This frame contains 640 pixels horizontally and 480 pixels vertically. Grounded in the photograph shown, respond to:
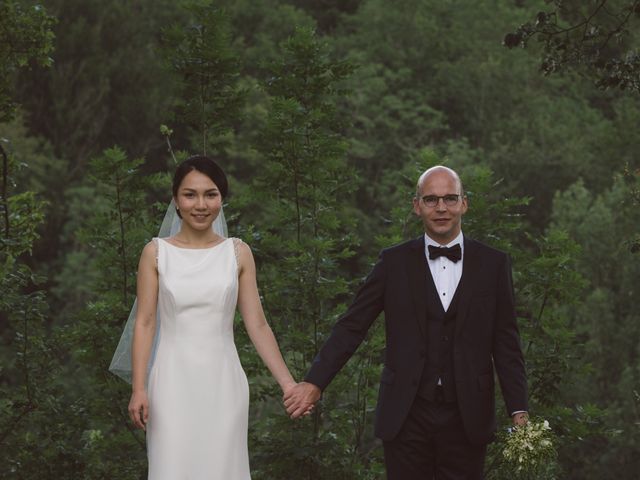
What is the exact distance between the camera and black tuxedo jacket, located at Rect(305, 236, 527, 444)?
485 centimetres

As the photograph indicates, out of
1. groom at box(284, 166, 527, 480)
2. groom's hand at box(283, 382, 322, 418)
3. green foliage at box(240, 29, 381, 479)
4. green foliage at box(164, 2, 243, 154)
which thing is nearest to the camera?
groom at box(284, 166, 527, 480)

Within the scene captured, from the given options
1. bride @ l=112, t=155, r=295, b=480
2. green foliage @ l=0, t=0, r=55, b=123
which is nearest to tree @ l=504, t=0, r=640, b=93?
green foliage @ l=0, t=0, r=55, b=123

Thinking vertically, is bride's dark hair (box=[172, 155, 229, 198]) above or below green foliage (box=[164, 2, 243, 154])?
below

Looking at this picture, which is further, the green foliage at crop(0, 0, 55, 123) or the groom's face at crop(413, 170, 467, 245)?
the green foliage at crop(0, 0, 55, 123)

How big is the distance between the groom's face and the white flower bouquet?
2.78ft

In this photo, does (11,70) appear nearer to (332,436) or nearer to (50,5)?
(332,436)

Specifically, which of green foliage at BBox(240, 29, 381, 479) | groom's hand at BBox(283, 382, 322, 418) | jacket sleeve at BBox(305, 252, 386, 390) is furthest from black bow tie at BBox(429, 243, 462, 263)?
green foliage at BBox(240, 29, 381, 479)

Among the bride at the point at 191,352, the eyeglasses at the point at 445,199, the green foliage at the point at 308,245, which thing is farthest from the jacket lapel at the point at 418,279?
the green foliage at the point at 308,245

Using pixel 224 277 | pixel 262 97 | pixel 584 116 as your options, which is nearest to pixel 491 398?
pixel 224 277

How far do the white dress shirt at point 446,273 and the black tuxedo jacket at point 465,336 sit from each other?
1.5 inches

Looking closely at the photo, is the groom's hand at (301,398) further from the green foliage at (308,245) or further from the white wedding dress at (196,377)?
the green foliage at (308,245)

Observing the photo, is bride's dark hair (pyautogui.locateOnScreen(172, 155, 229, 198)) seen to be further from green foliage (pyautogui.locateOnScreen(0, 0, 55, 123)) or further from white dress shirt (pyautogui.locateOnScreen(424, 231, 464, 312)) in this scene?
green foliage (pyautogui.locateOnScreen(0, 0, 55, 123))

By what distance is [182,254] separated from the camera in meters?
5.10

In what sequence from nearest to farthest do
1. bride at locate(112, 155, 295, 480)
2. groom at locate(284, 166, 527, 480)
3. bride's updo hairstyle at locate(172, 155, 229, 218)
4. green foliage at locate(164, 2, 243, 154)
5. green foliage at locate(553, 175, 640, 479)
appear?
1. groom at locate(284, 166, 527, 480)
2. bride at locate(112, 155, 295, 480)
3. bride's updo hairstyle at locate(172, 155, 229, 218)
4. green foliage at locate(164, 2, 243, 154)
5. green foliage at locate(553, 175, 640, 479)
